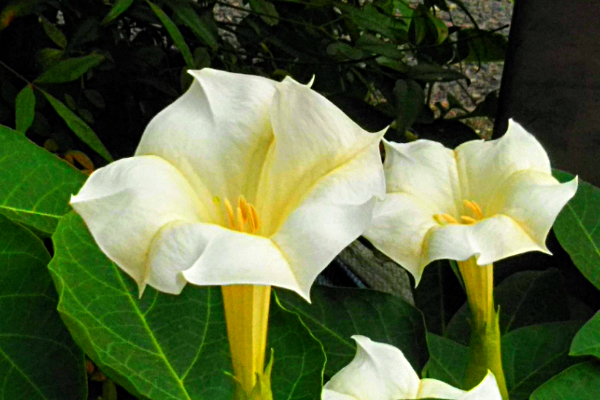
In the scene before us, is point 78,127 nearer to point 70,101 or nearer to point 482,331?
point 70,101

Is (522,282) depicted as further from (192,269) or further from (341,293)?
(192,269)

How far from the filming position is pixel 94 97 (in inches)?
36.4

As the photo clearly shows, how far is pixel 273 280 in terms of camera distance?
0.32 m

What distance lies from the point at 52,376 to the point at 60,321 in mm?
32

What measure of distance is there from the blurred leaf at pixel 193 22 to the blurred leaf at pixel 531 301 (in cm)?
38

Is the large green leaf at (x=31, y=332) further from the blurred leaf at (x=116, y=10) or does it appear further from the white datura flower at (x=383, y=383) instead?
the blurred leaf at (x=116, y=10)

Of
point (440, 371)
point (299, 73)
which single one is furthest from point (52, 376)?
point (299, 73)

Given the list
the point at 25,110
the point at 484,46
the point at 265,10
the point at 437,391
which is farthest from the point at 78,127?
the point at 484,46

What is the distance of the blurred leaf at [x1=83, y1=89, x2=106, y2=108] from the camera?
3.02 feet

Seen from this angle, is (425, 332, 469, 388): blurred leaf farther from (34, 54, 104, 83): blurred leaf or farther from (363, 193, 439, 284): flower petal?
(34, 54, 104, 83): blurred leaf

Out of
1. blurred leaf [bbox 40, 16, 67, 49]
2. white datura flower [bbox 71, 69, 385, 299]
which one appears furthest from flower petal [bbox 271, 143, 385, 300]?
blurred leaf [bbox 40, 16, 67, 49]

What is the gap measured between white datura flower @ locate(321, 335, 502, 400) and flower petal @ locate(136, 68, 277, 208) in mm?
118

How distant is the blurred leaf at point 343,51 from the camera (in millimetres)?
973

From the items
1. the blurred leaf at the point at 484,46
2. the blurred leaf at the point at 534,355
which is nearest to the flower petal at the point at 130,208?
the blurred leaf at the point at 534,355
